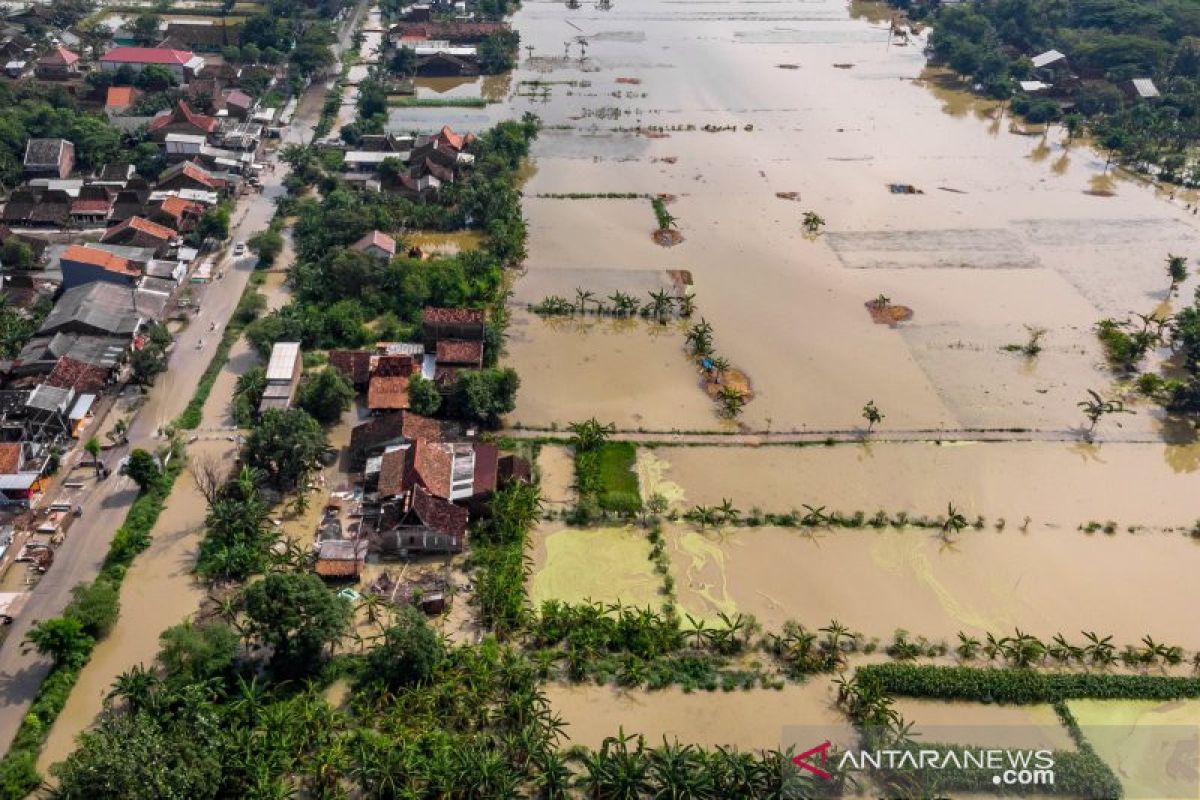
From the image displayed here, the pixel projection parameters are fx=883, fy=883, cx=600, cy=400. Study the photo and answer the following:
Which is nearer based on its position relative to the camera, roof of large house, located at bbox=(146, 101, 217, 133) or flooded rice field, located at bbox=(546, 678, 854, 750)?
flooded rice field, located at bbox=(546, 678, 854, 750)

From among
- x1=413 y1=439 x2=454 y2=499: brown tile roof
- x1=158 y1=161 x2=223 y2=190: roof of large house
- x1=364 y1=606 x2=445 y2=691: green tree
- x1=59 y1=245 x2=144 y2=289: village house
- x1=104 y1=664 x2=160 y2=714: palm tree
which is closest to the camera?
x1=104 y1=664 x2=160 y2=714: palm tree

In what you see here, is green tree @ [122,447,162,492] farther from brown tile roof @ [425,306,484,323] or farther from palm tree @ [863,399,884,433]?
palm tree @ [863,399,884,433]

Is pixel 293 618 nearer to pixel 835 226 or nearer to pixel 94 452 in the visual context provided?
pixel 94 452

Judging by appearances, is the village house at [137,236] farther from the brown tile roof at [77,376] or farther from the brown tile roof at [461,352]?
the brown tile roof at [461,352]

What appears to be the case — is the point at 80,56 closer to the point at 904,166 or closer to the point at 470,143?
the point at 470,143

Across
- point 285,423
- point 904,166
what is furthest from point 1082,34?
point 285,423

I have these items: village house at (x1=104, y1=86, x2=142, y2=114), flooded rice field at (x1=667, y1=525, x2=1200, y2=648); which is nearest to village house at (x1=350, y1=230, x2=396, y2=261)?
flooded rice field at (x1=667, y1=525, x2=1200, y2=648)

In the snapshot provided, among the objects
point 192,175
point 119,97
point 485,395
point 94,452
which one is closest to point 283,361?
point 94,452
